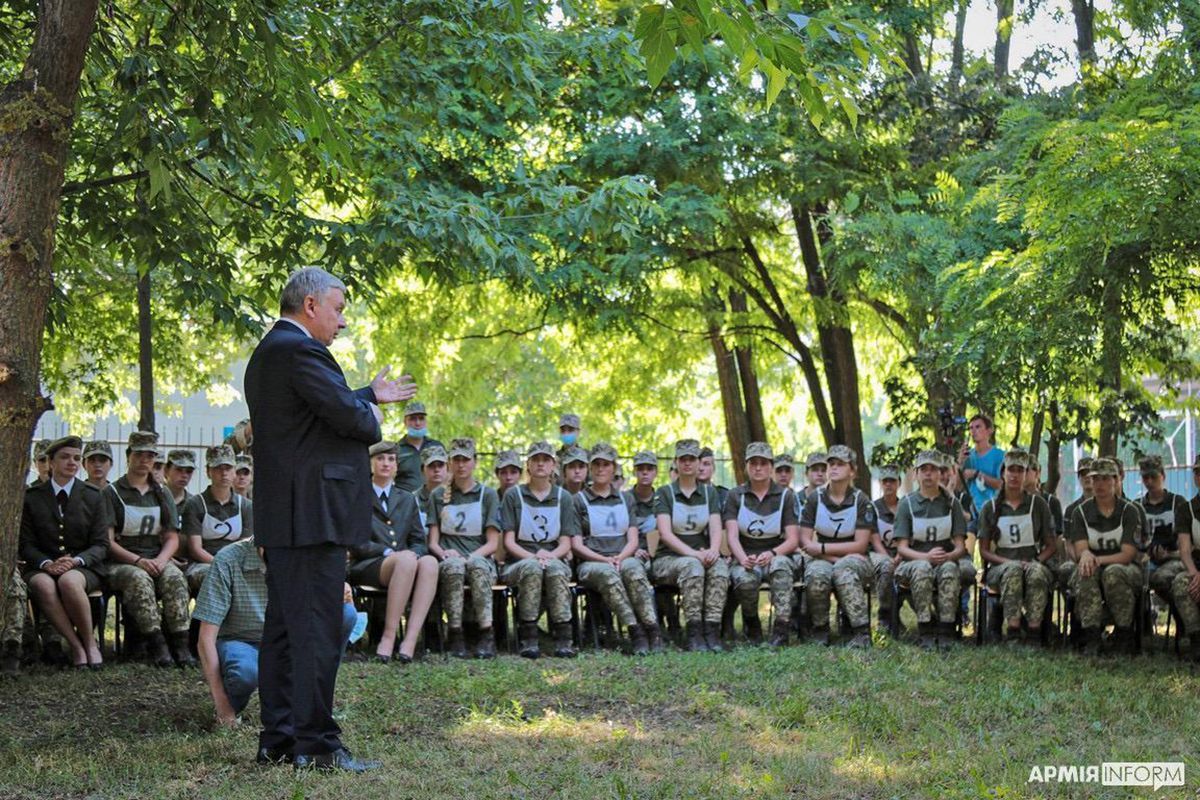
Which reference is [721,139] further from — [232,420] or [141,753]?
[232,420]

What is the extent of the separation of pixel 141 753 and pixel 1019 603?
6608 millimetres

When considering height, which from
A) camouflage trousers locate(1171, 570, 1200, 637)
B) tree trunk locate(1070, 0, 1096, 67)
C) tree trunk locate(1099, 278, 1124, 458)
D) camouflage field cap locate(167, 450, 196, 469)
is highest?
tree trunk locate(1070, 0, 1096, 67)

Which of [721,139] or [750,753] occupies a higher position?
[721,139]

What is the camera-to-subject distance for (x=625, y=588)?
10266mm

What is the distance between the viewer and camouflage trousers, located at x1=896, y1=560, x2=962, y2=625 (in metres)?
10.1

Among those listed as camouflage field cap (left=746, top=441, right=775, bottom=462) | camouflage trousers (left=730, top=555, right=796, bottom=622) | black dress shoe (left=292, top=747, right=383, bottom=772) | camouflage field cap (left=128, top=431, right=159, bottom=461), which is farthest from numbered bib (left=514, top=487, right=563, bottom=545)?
black dress shoe (left=292, top=747, right=383, bottom=772)

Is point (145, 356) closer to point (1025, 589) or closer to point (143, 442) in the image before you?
point (143, 442)

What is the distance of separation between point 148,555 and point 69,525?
598 mm

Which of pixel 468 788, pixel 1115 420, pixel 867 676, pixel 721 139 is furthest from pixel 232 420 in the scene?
pixel 468 788

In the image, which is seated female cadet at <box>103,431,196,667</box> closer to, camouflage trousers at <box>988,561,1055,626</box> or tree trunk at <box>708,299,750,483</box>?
camouflage trousers at <box>988,561,1055,626</box>

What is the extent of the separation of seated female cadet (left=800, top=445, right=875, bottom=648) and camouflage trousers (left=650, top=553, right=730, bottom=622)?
0.68 metres

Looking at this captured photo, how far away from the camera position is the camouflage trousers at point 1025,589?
10.0m

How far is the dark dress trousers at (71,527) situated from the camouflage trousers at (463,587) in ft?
7.82

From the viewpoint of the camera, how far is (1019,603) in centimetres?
1010
